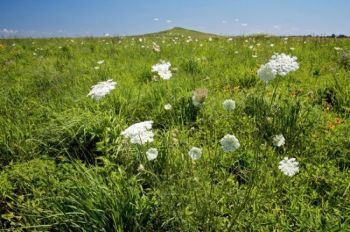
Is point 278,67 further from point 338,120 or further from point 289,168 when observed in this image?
point 338,120

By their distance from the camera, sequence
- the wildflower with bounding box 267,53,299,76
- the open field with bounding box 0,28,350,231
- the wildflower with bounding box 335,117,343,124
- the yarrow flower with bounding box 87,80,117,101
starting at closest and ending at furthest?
the wildflower with bounding box 267,53,299,76 → the yarrow flower with bounding box 87,80,117,101 → the open field with bounding box 0,28,350,231 → the wildflower with bounding box 335,117,343,124

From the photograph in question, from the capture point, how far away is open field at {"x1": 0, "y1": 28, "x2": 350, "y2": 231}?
2410 millimetres

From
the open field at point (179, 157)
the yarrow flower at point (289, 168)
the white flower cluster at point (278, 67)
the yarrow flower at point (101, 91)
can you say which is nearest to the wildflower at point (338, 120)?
the open field at point (179, 157)

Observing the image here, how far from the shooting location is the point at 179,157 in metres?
2.96

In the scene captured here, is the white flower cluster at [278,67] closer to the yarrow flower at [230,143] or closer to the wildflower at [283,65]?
the wildflower at [283,65]

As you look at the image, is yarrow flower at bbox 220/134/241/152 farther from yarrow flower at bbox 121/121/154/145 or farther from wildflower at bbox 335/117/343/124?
wildflower at bbox 335/117/343/124

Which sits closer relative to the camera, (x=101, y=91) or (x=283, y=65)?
(x=283, y=65)

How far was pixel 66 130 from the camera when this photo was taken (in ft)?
11.6

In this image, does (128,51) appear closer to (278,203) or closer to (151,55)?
(151,55)

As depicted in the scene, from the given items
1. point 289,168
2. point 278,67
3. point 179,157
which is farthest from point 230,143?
point 179,157

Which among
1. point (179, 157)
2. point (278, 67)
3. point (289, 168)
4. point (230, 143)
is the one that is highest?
point (278, 67)

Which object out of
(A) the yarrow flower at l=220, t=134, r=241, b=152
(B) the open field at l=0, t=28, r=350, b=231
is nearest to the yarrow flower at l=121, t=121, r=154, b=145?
(B) the open field at l=0, t=28, r=350, b=231

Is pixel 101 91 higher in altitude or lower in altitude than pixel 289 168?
higher

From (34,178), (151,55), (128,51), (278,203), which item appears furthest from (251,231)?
(128,51)
